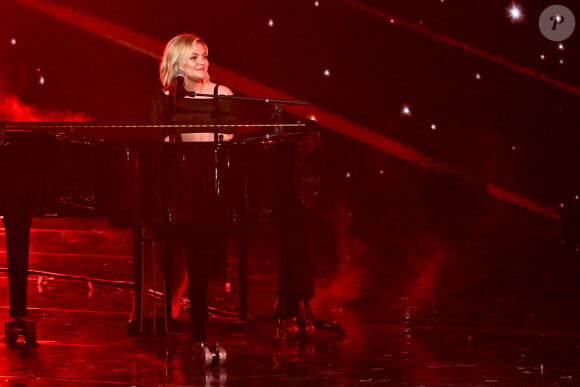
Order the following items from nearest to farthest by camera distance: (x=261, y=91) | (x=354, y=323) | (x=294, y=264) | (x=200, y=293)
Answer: (x=200, y=293)
(x=294, y=264)
(x=354, y=323)
(x=261, y=91)

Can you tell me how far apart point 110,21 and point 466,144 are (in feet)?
14.0

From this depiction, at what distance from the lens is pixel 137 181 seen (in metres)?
4.07

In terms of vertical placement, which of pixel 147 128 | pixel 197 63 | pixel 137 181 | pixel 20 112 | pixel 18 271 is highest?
pixel 20 112

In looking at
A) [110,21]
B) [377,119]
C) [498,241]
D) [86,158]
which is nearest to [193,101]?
[86,158]

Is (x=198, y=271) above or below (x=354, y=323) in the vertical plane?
above

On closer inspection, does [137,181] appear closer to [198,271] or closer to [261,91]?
[198,271]

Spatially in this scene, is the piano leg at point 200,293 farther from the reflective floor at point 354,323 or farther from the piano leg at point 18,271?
the piano leg at point 18,271

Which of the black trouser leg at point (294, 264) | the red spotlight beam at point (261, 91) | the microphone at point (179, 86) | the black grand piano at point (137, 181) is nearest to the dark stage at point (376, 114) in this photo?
the red spotlight beam at point (261, 91)

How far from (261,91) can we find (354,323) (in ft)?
23.3

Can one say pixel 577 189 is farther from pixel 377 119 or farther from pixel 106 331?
pixel 106 331

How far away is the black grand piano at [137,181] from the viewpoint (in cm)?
404

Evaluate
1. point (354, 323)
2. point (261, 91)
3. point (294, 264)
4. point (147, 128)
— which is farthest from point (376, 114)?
point (147, 128)

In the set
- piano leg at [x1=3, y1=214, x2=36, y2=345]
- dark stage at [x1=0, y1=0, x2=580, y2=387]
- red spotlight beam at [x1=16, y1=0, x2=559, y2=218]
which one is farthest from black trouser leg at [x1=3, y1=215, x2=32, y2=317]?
red spotlight beam at [x1=16, y1=0, x2=559, y2=218]

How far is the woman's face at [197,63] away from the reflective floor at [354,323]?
1.17 m
